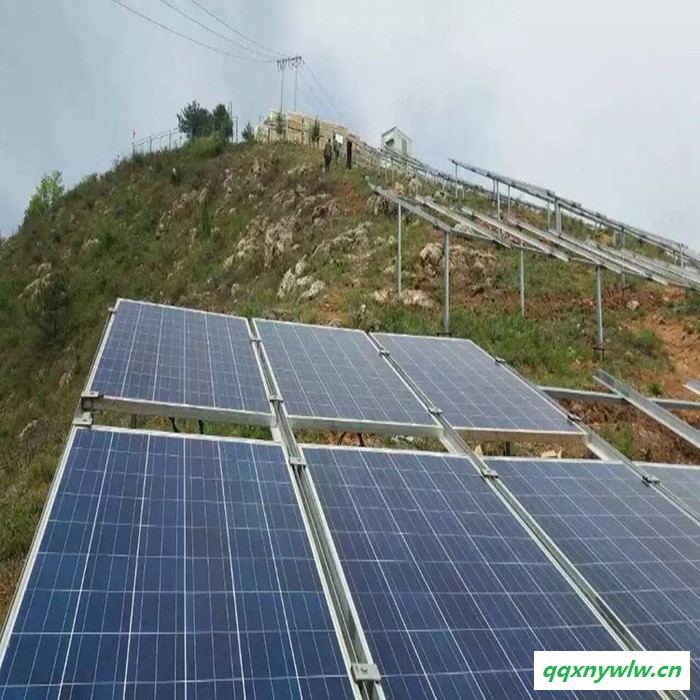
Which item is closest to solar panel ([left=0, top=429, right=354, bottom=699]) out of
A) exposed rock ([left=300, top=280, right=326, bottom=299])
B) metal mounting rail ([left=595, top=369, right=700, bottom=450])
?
metal mounting rail ([left=595, top=369, right=700, bottom=450])

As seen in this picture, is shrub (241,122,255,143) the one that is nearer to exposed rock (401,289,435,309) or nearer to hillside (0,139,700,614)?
hillside (0,139,700,614)

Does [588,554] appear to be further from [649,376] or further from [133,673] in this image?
[649,376]

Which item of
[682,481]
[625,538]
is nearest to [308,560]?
[625,538]

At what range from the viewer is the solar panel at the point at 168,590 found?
3.67 metres

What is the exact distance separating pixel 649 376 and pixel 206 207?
37.3 m

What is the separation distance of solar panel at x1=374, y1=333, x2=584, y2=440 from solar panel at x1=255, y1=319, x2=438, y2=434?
54 centimetres

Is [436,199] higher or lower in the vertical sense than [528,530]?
higher

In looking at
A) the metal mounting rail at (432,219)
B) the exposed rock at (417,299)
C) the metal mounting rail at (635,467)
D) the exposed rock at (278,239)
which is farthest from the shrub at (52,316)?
the metal mounting rail at (635,467)

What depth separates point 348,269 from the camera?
25.9 m

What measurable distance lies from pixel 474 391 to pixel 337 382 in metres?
2.40

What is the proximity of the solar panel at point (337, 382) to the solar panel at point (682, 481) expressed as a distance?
319 cm

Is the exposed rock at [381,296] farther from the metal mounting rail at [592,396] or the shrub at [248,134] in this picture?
the shrub at [248,134]

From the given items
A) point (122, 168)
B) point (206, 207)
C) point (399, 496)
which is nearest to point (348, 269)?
point (399, 496)

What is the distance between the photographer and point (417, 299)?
21734 mm
